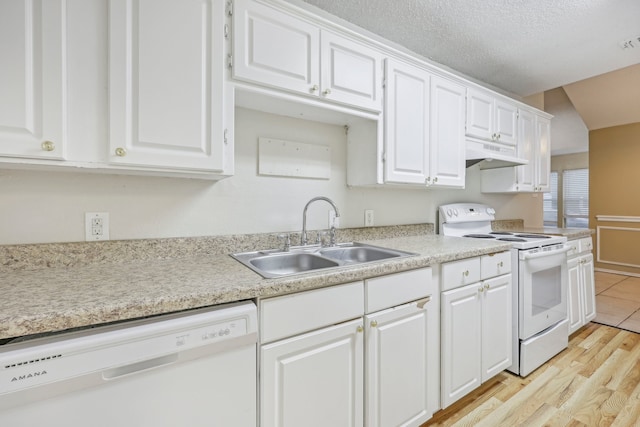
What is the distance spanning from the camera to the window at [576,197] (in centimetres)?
639

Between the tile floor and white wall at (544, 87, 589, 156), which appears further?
white wall at (544, 87, 589, 156)

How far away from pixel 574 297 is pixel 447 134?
1.87m

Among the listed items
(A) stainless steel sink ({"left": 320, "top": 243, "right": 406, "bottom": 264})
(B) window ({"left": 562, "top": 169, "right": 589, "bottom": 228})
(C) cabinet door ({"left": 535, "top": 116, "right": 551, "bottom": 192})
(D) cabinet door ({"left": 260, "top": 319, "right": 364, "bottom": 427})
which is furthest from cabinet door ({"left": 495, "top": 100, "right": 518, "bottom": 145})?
(B) window ({"left": 562, "top": 169, "right": 589, "bottom": 228})

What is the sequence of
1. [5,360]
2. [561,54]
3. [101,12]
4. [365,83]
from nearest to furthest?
[5,360] → [101,12] → [365,83] → [561,54]

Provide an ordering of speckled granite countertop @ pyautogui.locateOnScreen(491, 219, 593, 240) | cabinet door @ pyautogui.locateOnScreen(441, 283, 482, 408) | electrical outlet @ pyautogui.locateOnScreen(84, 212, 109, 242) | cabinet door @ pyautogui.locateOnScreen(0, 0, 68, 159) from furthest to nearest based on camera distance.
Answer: speckled granite countertop @ pyautogui.locateOnScreen(491, 219, 593, 240) → cabinet door @ pyautogui.locateOnScreen(441, 283, 482, 408) → electrical outlet @ pyautogui.locateOnScreen(84, 212, 109, 242) → cabinet door @ pyautogui.locateOnScreen(0, 0, 68, 159)

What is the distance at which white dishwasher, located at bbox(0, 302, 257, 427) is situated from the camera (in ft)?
2.14

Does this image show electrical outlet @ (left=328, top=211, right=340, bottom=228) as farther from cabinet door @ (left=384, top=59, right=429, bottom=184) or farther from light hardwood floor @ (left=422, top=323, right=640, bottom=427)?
light hardwood floor @ (left=422, top=323, right=640, bottom=427)

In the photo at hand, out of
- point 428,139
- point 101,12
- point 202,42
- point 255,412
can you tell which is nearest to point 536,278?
point 428,139

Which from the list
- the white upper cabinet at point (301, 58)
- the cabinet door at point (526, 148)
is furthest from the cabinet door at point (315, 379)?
the cabinet door at point (526, 148)

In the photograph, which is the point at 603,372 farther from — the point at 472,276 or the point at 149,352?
the point at 149,352

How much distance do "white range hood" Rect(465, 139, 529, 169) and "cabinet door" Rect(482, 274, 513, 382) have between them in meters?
0.90

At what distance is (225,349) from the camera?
0.87m

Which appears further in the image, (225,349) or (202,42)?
(202,42)

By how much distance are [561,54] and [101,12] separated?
3086 mm
